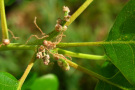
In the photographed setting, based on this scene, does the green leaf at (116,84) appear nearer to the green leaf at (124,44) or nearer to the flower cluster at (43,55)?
the green leaf at (124,44)

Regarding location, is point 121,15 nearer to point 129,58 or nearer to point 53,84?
point 129,58

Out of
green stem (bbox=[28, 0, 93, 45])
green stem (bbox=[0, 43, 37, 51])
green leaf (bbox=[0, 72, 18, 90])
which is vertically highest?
green stem (bbox=[28, 0, 93, 45])

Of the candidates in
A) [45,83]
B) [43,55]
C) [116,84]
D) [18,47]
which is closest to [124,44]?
[116,84]

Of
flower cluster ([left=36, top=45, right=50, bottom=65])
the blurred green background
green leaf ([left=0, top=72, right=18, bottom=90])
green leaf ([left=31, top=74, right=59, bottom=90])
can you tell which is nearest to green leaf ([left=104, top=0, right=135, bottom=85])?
flower cluster ([left=36, top=45, right=50, bottom=65])

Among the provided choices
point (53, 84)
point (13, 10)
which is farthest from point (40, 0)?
point (53, 84)

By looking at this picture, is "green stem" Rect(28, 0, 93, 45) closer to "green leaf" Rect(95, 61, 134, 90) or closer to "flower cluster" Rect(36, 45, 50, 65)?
"flower cluster" Rect(36, 45, 50, 65)

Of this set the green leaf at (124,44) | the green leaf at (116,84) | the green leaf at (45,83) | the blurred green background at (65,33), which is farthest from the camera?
the blurred green background at (65,33)

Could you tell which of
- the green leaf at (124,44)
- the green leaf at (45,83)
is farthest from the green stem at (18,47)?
the green leaf at (45,83)

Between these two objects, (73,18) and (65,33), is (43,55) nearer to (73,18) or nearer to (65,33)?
(73,18)
